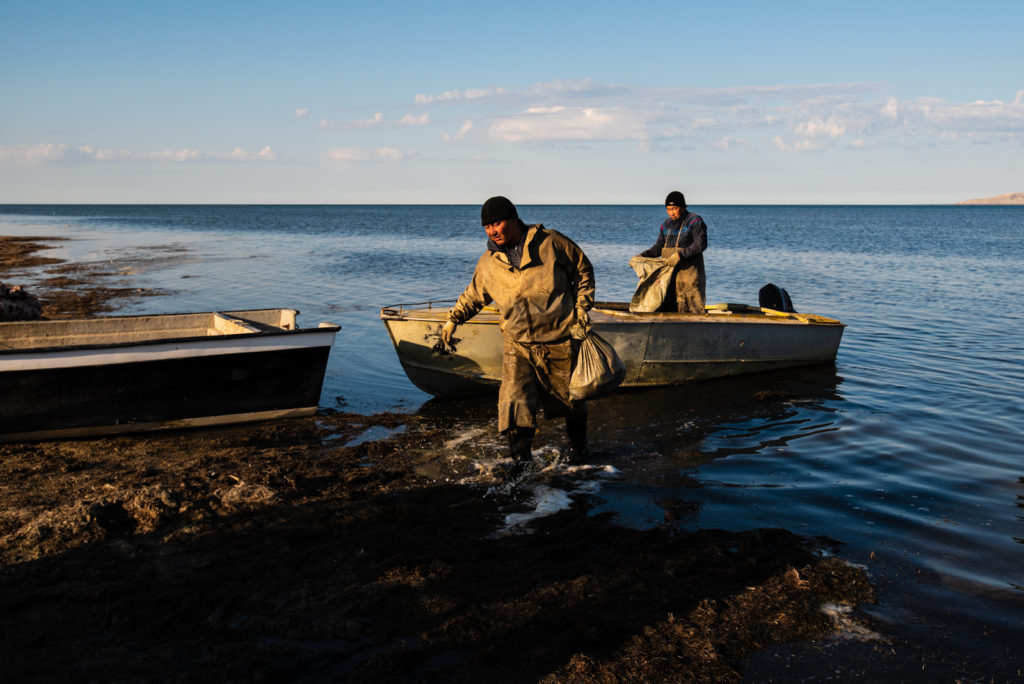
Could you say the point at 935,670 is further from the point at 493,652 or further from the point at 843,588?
the point at 493,652

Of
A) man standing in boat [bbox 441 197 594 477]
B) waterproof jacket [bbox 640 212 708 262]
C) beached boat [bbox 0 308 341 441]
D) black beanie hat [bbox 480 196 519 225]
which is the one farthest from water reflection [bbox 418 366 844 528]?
black beanie hat [bbox 480 196 519 225]

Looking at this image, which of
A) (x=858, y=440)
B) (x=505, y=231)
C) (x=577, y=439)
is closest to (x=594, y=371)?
(x=577, y=439)

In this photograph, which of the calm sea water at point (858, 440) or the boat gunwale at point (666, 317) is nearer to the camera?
the calm sea water at point (858, 440)

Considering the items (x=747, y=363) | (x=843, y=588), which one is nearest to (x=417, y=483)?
(x=843, y=588)

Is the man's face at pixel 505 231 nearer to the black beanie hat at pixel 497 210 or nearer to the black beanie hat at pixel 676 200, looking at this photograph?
the black beanie hat at pixel 497 210

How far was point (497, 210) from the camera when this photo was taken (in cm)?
534

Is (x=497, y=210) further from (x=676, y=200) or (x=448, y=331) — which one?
(x=676, y=200)

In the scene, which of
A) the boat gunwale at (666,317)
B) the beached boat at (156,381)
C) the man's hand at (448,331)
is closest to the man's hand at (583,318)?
the man's hand at (448,331)

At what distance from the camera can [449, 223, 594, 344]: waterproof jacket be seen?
546 cm

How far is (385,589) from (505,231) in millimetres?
2572

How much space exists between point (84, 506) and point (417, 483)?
2.26 metres

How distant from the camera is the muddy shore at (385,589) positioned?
11.2 feet

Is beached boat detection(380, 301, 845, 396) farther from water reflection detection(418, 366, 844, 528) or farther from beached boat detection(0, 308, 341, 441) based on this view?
beached boat detection(0, 308, 341, 441)

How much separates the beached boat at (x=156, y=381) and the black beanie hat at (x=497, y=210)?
115 inches
